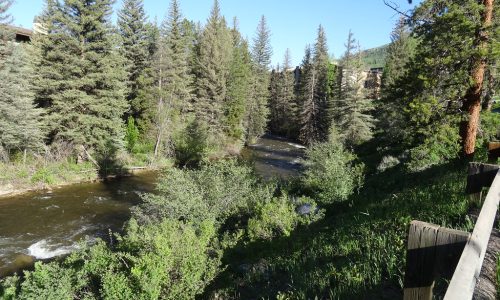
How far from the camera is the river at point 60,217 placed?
14240 millimetres

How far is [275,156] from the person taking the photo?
126 ft

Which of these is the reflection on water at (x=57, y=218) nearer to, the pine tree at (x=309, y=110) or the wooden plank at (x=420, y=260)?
the wooden plank at (x=420, y=260)

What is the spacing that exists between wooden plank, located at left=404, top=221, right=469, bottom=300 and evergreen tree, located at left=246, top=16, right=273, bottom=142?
45.3 meters

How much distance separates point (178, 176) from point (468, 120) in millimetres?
10634

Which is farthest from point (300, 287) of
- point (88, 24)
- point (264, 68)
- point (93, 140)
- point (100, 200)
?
point (264, 68)

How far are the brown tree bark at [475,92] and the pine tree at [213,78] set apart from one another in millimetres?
27851

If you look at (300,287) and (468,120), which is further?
(468,120)

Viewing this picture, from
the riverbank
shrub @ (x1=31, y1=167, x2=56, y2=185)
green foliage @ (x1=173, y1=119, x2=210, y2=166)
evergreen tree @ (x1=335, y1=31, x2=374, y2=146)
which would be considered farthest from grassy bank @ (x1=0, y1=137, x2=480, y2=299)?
evergreen tree @ (x1=335, y1=31, x2=374, y2=146)

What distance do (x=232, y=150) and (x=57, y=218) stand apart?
23140 mm

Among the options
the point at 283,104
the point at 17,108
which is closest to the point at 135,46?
the point at 17,108

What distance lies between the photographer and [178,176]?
14086 mm

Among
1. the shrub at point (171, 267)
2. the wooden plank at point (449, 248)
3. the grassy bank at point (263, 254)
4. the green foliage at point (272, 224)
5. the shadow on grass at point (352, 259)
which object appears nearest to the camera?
the wooden plank at point (449, 248)

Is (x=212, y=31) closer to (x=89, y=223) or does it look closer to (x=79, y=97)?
(x=79, y=97)

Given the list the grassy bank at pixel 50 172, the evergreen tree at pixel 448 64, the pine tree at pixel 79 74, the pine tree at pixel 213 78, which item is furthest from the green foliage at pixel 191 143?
the evergreen tree at pixel 448 64
